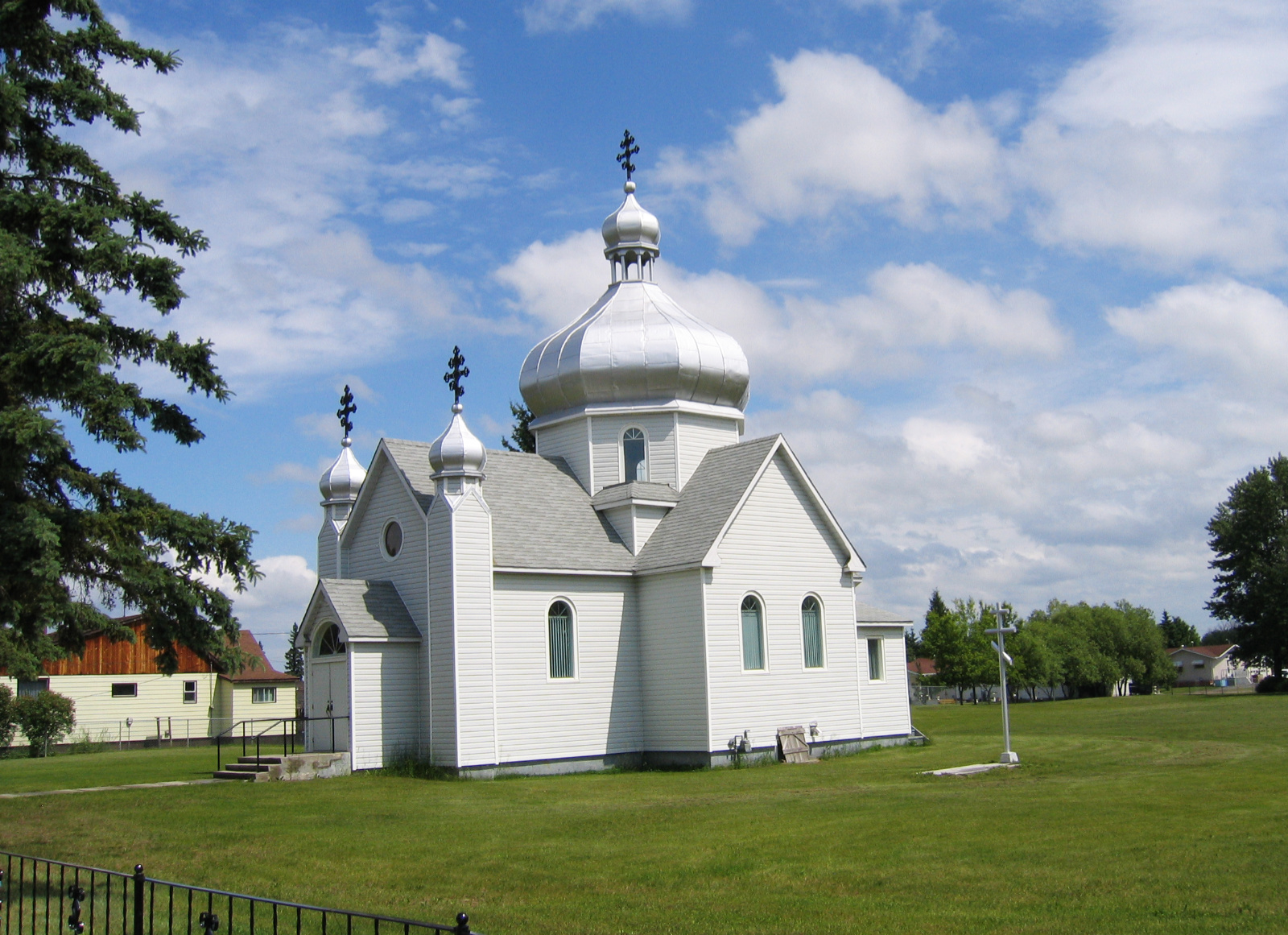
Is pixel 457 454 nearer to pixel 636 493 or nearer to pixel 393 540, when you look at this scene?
pixel 393 540

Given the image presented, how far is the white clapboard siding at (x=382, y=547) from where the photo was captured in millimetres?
25656

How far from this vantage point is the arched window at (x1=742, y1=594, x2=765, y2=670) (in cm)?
2691

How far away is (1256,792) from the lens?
1700cm

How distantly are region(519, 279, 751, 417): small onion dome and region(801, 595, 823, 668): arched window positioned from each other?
5978 mm

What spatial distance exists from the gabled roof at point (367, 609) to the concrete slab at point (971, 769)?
35.9ft

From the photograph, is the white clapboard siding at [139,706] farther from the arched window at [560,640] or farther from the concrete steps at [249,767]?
the arched window at [560,640]

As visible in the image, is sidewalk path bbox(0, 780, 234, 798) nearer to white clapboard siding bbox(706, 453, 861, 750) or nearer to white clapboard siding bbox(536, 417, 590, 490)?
white clapboard siding bbox(706, 453, 861, 750)

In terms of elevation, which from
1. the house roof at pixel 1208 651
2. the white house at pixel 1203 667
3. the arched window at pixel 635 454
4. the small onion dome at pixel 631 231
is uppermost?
the small onion dome at pixel 631 231

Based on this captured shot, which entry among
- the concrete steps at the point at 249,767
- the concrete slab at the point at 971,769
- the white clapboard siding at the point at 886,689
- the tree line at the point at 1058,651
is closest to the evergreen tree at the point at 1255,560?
the tree line at the point at 1058,651

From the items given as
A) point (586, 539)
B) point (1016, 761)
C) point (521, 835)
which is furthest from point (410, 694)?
point (1016, 761)

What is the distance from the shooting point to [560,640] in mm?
26188

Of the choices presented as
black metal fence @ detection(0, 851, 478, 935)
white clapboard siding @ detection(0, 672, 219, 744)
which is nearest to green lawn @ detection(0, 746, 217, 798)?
white clapboard siding @ detection(0, 672, 219, 744)

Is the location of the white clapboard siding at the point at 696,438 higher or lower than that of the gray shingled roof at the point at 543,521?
higher

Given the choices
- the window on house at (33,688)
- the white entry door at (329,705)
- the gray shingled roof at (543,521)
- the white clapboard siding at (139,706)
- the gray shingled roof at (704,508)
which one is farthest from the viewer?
the white clapboard siding at (139,706)
